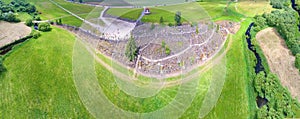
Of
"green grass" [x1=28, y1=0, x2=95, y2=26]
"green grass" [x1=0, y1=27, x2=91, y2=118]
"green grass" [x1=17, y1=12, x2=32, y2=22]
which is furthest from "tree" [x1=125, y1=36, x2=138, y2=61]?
"green grass" [x1=17, y1=12, x2=32, y2=22]

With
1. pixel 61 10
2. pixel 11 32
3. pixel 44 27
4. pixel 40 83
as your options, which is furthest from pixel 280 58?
pixel 61 10

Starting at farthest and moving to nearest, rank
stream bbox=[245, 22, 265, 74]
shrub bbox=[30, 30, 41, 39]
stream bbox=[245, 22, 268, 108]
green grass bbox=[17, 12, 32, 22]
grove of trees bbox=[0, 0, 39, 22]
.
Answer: grove of trees bbox=[0, 0, 39, 22] → green grass bbox=[17, 12, 32, 22] → shrub bbox=[30, 30, 41, 39] → stream bbox=[245, 22, 265, 74] → stream bbox=[245, 22, 268, 108]

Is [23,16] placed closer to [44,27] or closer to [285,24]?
[44,27]

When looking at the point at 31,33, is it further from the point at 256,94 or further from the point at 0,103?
the point at 256,94

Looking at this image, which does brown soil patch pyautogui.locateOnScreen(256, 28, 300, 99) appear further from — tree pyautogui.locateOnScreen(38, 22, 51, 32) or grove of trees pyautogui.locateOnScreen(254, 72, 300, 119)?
tree pyautogui.locateOnScreen(38, 22, 51, 32)

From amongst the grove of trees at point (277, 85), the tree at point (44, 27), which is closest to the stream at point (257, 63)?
the grove of trees at point (277, 85)

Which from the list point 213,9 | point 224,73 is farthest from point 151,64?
point 213,9
